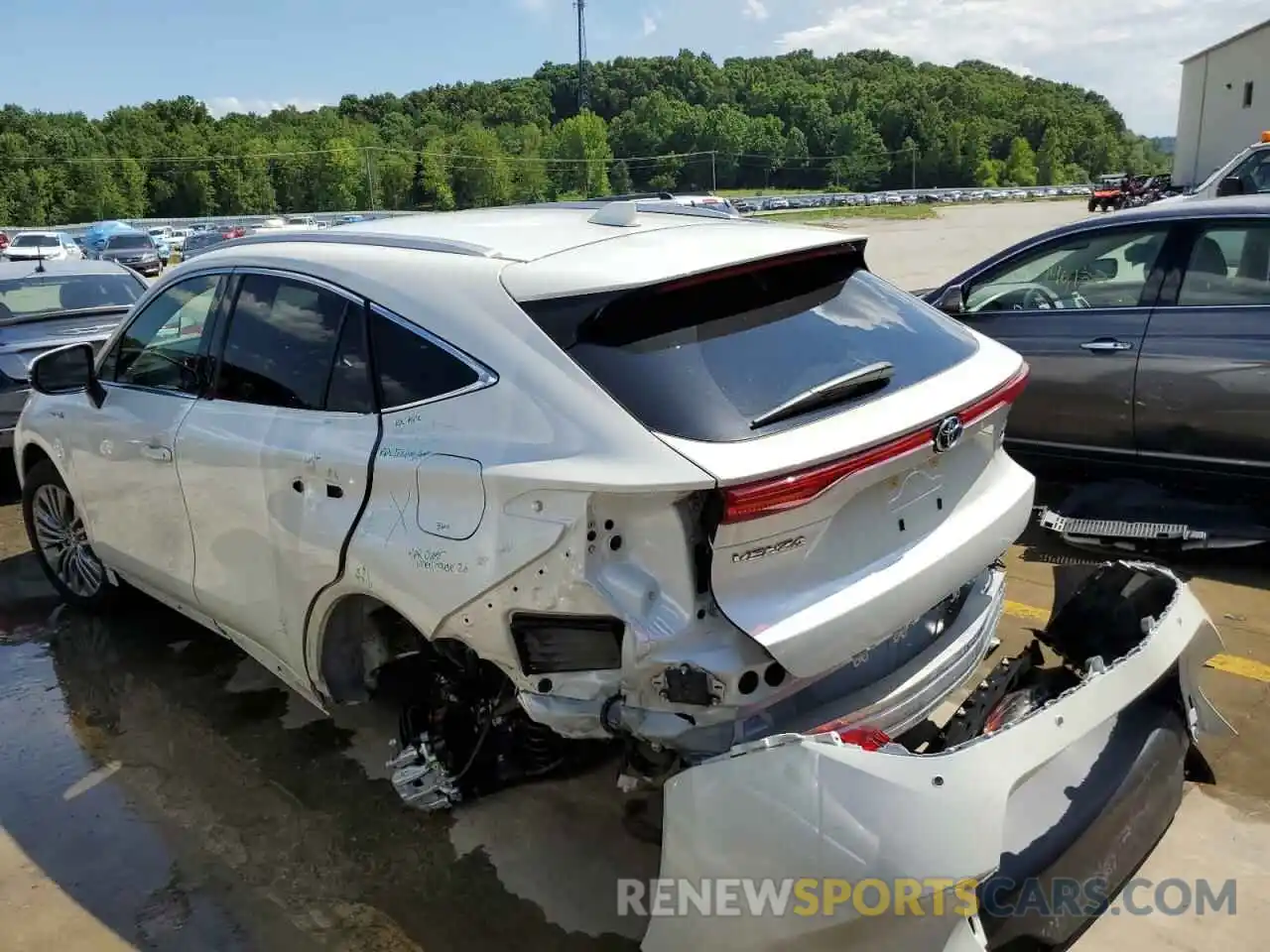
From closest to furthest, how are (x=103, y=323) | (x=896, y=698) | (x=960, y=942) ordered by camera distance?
(x=960, y=942) → (x=896, y=698) → (x=103, y=323)

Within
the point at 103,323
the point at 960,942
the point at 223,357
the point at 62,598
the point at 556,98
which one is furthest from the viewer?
the point at 556,98

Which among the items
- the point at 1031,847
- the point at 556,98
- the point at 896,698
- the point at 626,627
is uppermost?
the point at 556,98

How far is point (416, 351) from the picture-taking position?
282 cm

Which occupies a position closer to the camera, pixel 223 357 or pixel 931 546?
pixel 931 546

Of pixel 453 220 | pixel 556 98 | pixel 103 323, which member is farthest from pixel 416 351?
pixel 556 98

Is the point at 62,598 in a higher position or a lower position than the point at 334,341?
lower

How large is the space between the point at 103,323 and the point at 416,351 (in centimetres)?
627

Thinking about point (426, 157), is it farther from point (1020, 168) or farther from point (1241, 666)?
point (1241, 666)

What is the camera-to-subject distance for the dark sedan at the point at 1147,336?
4.66 m

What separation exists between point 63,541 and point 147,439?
1671mm

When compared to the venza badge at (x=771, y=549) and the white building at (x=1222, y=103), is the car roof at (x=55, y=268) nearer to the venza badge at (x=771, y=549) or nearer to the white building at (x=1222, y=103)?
the venza badge at (x=771, y=549)

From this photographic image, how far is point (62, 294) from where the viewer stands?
830cm

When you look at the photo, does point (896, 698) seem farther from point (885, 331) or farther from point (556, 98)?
→ point (556, 98)

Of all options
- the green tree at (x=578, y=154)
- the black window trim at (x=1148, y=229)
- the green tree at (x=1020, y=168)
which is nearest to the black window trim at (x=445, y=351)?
the black window trim at (x=1148, y=229)
